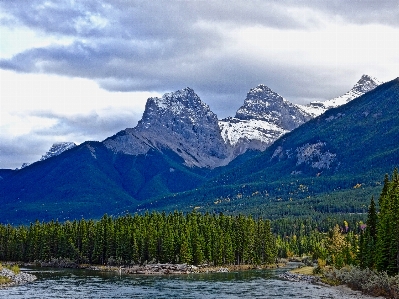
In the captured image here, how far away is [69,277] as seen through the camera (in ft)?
563

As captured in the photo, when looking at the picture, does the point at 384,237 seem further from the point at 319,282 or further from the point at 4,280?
the point at 4,280

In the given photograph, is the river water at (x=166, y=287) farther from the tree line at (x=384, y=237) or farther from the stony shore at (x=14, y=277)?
the tree line at (x=384, y=237)

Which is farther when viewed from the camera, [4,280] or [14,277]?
[14,277]

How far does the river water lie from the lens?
426 feet

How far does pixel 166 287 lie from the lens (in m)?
146

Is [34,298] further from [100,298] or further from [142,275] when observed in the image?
[142,275]

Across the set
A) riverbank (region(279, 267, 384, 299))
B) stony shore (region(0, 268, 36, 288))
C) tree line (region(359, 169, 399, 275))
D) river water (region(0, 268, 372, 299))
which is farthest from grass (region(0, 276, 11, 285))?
tree line (region(359, 169, 399, 275))

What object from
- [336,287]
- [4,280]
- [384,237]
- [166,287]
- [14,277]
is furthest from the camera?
[14,277]

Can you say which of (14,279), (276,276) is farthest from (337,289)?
(14,279)

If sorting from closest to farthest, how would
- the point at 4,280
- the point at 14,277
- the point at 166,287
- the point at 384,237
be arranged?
the point at 384,237
the point at 166,287
the point at 4,280
the point at 14,277

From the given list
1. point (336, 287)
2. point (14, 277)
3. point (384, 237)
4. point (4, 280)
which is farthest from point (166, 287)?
point (384, 237)

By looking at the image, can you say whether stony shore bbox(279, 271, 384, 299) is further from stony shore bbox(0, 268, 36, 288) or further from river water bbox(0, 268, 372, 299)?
stony shore bbox(0, 268, 36, 288)

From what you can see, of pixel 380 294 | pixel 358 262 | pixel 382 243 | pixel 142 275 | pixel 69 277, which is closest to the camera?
pixel 380 294

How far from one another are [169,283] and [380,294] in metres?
54.4
